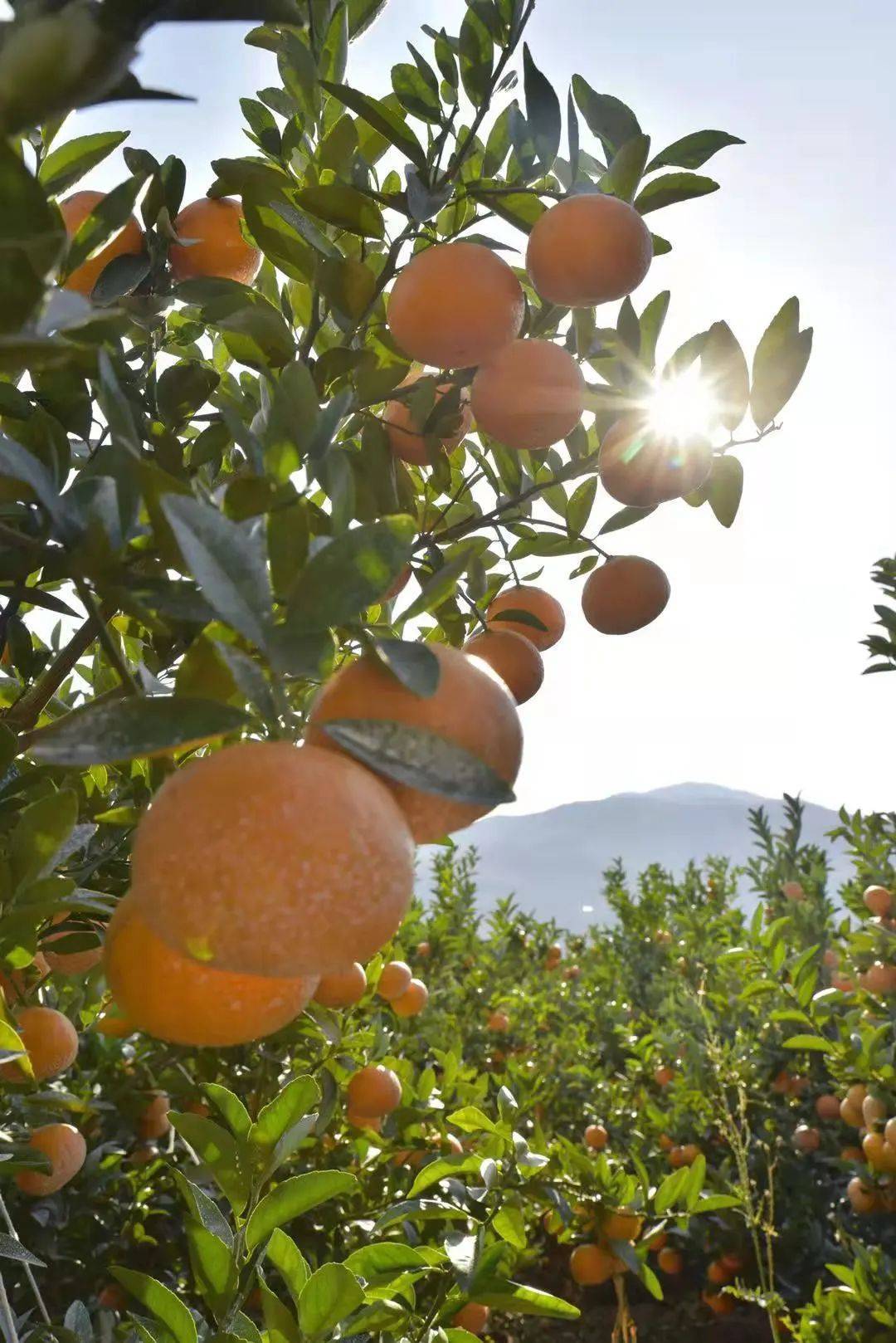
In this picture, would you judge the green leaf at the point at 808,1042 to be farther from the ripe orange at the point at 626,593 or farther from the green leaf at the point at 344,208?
the green leaf at the point at 344,208

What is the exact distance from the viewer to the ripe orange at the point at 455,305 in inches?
31.7

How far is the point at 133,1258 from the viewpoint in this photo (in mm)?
2164

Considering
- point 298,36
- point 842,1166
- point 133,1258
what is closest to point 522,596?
point 298,36

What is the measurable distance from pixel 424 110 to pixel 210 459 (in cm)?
40

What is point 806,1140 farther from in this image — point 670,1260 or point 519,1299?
point 519,1299

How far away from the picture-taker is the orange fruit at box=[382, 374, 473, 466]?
0.95m

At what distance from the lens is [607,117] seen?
0.97 meters

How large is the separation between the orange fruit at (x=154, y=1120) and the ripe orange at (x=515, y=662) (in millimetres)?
1595

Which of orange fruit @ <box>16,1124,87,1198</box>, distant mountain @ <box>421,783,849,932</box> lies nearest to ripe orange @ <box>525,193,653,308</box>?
orange fruit @ <box>16,1124,87,1198</box>

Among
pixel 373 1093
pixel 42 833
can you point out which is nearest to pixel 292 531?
pixel 42 833

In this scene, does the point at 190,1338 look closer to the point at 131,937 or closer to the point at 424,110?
the point at 131,937

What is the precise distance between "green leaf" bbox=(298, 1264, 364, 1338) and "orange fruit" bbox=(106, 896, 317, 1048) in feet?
Result: 1.39

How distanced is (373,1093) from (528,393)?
4.14ft

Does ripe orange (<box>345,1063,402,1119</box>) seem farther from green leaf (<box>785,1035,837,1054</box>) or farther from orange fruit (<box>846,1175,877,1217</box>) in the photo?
orange fruit (<box>846,1175,877,1217</box>)
